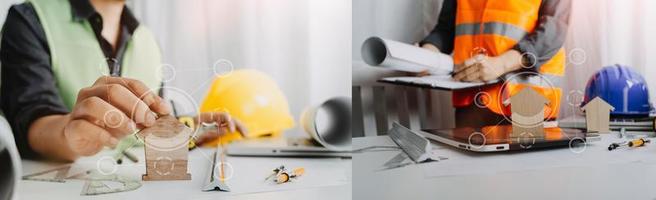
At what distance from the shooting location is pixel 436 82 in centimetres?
159

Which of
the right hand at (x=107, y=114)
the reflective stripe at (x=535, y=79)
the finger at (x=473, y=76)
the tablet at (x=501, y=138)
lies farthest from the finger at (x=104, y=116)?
the reflective stripe at (x=535, y=79)

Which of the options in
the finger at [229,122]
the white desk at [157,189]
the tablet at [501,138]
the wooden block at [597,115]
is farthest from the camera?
the wooden block at [597,115]

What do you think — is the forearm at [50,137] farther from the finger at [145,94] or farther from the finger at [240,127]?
the finger at [240,127]

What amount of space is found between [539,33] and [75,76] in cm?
125

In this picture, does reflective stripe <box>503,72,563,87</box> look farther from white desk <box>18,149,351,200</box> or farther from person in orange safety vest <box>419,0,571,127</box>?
white desk <box>18,149,351,200</box>

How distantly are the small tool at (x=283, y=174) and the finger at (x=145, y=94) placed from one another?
32 cm

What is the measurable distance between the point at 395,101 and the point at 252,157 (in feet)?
1.38

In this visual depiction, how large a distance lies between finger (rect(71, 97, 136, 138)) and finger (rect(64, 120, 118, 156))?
0.01 meters

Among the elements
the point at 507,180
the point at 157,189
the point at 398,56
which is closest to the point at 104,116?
the point at 157,189

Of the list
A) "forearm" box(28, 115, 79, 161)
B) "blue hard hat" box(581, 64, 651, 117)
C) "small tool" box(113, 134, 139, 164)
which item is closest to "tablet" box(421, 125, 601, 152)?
"blue hard hat" box(581, 64, 651, 117)

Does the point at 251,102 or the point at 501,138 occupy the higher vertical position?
the point at 251,102

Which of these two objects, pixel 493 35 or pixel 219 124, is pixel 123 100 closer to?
pixel 219 124

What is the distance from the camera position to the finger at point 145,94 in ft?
4.67

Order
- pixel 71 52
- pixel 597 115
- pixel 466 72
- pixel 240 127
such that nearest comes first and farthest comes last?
pixel 71 52 < pixel 240 127 < pixel 466 72 < pixel 597 115
